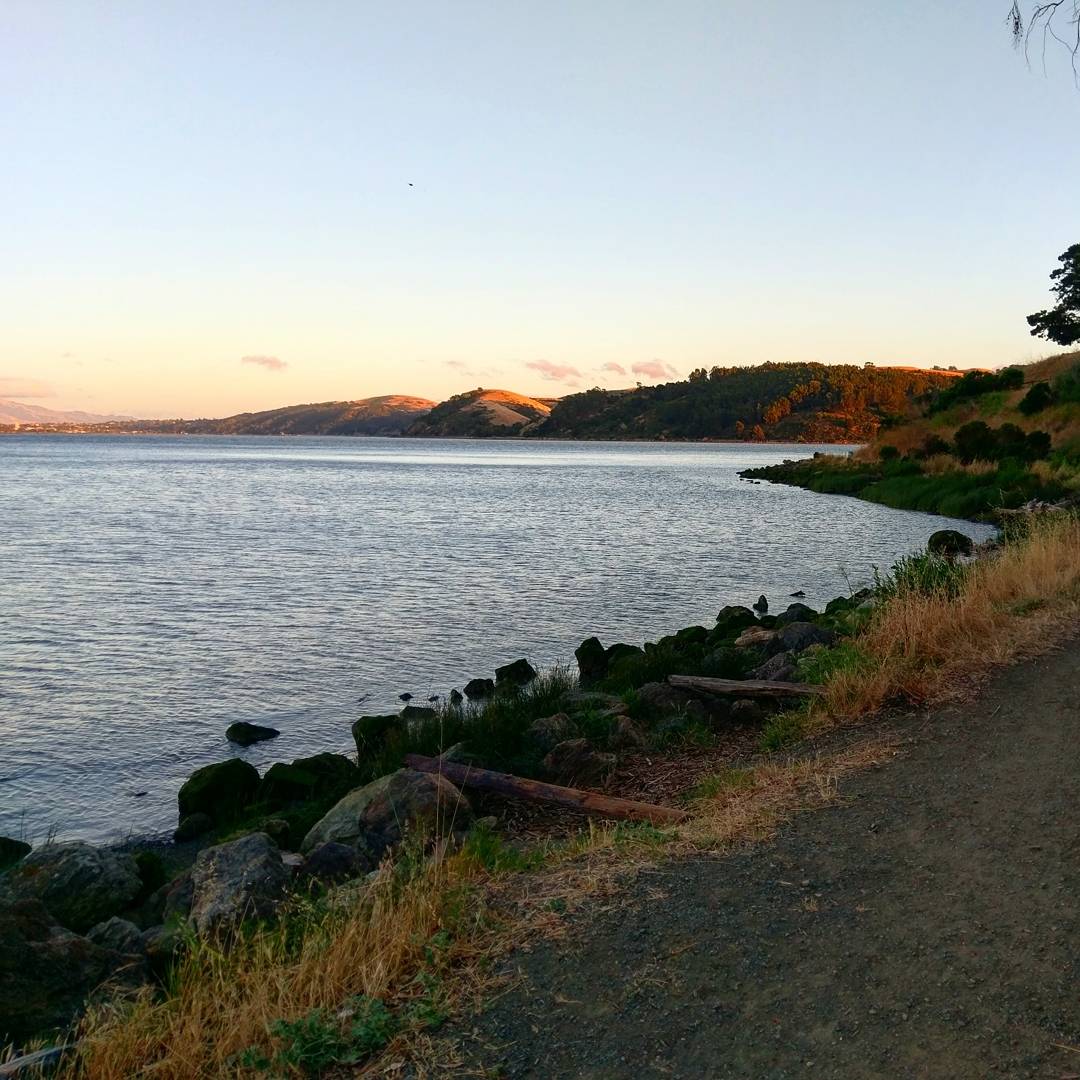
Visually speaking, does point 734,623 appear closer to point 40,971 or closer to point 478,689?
point 478,689

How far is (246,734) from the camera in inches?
512

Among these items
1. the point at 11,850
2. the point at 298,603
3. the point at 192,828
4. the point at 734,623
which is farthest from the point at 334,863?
the point at 298,603

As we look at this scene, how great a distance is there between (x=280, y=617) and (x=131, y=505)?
38.4 m

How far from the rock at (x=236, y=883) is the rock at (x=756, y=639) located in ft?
29.6

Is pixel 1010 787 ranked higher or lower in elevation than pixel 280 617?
higher

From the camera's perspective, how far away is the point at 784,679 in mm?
11898

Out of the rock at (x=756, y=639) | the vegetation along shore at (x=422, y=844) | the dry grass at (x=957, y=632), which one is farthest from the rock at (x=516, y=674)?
the dry grass at (x=957, y=632)

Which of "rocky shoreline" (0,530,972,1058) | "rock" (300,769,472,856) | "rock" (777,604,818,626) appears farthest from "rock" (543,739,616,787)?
"rock" (777,604,818,626)

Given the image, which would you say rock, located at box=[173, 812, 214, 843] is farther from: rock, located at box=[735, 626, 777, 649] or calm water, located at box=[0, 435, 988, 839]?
rock, located at box=[735, 626, 777, 649]

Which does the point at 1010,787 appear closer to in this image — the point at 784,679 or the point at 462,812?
the point at 462,812

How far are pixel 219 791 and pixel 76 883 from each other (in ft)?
9.39

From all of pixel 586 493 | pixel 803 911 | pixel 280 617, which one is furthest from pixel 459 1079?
pixel 586 493

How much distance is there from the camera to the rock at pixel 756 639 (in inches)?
580

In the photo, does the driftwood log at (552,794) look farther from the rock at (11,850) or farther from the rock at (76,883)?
the rock at (11,850)
